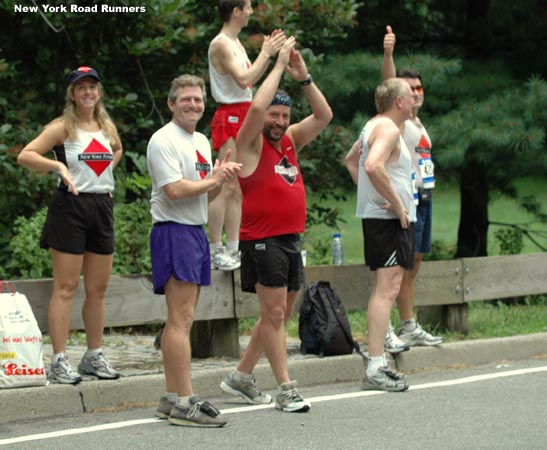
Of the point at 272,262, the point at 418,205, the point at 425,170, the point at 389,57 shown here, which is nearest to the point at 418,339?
the point at 418,205

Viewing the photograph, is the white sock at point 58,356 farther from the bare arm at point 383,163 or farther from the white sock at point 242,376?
the bare arm at point 383,163

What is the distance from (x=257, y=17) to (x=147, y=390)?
18.9ft

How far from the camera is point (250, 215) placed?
25.2 feet

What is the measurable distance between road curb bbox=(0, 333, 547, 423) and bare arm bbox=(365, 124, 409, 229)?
1.20 metres

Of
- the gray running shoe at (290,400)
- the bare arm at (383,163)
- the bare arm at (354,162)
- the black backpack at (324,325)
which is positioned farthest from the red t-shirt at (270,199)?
the bare arm at (354,162)

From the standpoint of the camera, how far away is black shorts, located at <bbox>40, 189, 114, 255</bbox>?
7930 millimetres

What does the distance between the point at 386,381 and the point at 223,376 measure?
106 cm

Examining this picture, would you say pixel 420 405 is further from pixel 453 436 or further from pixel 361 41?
pixel 361 41

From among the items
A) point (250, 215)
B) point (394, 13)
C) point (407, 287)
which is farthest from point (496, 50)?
point (250, 215)

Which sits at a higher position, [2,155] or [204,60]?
[204,60]

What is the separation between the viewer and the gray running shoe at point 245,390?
7.91 metres

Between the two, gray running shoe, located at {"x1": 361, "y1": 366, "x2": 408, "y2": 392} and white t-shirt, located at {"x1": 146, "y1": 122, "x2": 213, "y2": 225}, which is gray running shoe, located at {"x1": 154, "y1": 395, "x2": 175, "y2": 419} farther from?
gray running shoe, located at {"x1": 361, "y1": 366, "x2": 408, "y2": 392}

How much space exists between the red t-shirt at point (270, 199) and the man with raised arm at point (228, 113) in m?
1.39

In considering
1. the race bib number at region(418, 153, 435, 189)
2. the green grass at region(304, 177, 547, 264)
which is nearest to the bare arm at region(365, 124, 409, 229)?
the race bib number at region(418, 153, 435, 189)
